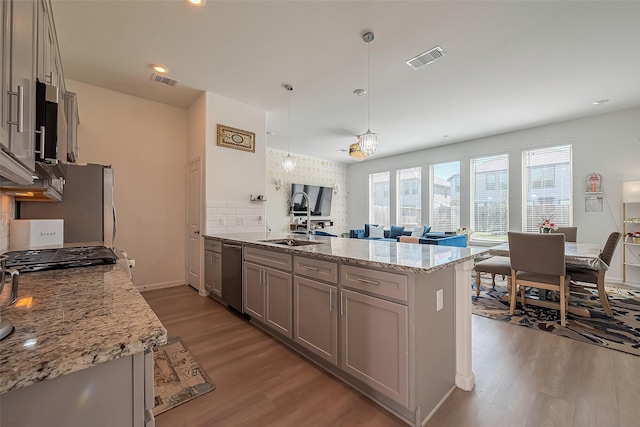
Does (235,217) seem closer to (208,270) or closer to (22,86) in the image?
(208,270)

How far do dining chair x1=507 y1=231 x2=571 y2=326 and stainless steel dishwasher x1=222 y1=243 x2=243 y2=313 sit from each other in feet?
10.3

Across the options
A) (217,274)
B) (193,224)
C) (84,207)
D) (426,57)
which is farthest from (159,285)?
(426,57)

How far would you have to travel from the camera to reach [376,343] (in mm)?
1640

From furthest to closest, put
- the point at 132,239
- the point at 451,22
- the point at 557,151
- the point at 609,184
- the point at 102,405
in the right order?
the point at 557,151, the point at 609,184, the point at 132,239, the point at 451,22, the point at 102,405

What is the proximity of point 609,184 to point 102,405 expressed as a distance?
6.78 m

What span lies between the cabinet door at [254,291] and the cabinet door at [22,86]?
1.92m

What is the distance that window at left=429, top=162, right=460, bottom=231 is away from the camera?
6.53m

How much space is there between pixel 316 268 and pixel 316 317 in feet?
1.24

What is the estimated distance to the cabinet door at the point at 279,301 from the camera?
2.30 m

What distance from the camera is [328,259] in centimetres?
192

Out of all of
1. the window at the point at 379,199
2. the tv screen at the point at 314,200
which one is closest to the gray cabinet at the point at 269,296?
the tv screen at the point at 314,200

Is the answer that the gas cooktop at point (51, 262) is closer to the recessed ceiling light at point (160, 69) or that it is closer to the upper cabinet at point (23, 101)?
the upper cabinet at point (23, 101)

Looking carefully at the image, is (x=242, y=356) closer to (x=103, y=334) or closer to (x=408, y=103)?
(x=103, y=334)

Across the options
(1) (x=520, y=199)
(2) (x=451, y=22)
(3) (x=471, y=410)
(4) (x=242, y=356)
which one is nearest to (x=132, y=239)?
(4) (x=242, y=356)
